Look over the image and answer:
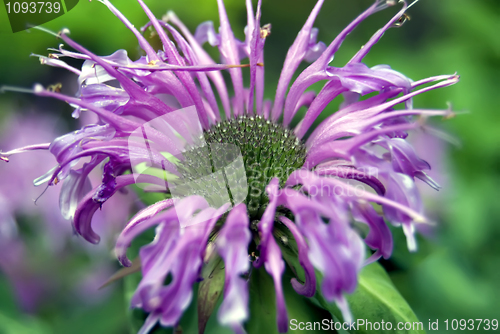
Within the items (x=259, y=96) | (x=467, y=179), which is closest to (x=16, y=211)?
(x=259, y=96)

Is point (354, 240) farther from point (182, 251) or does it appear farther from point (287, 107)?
point (287, 107)

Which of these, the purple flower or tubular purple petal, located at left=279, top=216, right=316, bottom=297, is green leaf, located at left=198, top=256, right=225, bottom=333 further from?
the purple flower

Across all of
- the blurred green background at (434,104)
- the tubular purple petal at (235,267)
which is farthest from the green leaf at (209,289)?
the blurred green background at (434,104)

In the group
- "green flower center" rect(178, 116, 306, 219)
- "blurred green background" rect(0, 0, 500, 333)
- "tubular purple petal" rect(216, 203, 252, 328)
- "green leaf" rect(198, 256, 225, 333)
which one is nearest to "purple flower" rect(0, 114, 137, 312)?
"blurred green background" rect(0, 0, 500, 333)

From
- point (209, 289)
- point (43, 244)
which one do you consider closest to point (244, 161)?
point (209, 289)

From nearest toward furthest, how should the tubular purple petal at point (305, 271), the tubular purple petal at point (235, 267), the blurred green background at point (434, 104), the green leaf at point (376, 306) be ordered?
1. the tubular purple petal at point (235, 267)
2. the tubular purple petal at point (305, 271)
3. the green leaf at point (376, 306)
4. the blurred green background at point (434, 104)

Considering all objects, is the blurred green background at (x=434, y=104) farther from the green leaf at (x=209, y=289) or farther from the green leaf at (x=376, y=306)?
the green leaf at (x=209, y=289)
